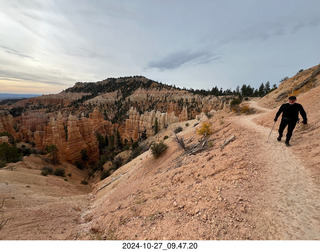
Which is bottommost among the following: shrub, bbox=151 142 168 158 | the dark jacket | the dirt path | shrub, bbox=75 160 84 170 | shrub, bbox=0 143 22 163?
shrub, bbox=75 160 84 170

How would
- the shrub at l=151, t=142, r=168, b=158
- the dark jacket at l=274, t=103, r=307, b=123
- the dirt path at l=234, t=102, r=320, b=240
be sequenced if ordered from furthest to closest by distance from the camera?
the shrub at l=151, t=142, r=168, b=158 → the dark jacket at l=274, t=103, r=307, b=123 → the dirt path at l=234, t=102, r=320, b=240

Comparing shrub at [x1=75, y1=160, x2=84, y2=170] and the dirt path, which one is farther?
shrub at [x1=75, y1=160, x2=84, y2=170]

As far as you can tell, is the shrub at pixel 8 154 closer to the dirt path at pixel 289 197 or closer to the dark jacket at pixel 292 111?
the dirt path at pixel 289 197

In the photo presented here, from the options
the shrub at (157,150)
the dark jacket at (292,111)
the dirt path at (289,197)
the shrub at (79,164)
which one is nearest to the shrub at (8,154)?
the shrub at (79,164)

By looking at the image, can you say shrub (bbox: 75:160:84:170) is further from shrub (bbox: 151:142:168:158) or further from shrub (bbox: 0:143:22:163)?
shrub (bbox: 151:142:168:158)

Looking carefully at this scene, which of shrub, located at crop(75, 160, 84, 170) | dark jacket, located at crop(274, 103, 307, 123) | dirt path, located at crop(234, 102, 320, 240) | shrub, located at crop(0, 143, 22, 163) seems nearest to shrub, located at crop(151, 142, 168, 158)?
dirt path, located at crop(234, 102, 320, 240)

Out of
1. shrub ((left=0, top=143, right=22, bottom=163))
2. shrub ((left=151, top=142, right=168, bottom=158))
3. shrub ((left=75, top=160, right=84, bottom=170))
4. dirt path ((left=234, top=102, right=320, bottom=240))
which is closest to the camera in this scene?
dirt path ((left=234, top=102, right=320, bottom=240))

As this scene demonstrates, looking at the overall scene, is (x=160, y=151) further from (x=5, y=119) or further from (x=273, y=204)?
(x=5, y=119)

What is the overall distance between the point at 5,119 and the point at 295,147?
185 feet

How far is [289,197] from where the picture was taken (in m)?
3.10

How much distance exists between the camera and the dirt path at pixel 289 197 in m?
2.40

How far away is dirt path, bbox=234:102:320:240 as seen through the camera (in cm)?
240

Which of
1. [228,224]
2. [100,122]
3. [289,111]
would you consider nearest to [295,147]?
[289,111]

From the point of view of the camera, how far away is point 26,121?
2050 inches
